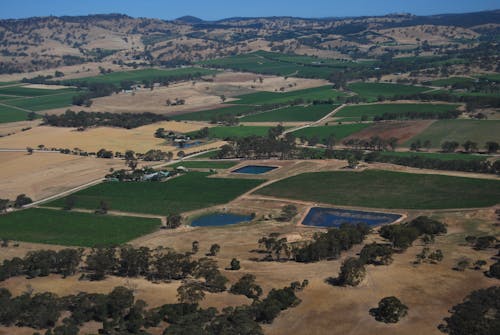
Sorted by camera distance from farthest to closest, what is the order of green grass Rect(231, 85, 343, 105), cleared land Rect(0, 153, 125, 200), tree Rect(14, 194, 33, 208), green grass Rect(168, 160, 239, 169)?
green grass Rect(231, 85, 343, 105) < green grass Rect(168, 160, 239, 169) < cleared land Rect(0, 153, 125, 200) < tree Rect(14, 194, 33, 208)

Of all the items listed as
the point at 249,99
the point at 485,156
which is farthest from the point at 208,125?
the point at 485,156

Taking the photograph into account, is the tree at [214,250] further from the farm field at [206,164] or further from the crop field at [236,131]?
the crop field at [236,131]

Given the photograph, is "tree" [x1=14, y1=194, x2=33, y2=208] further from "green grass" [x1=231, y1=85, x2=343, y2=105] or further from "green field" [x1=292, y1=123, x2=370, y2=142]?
"green grass" [x1=231, y1=85, x2=343, y2=105]

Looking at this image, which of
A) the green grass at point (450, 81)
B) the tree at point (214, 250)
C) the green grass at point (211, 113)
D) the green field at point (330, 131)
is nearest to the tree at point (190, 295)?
the tree at point (214, 250)

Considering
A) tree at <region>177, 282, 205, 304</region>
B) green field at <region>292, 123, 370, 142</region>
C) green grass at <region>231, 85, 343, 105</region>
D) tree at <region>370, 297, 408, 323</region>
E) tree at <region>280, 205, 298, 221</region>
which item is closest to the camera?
tree at <region>370, 297, 408, 323</region>

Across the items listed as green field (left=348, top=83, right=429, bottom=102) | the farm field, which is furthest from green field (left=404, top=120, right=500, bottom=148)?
green field (left=348, top=83, right=429, bottom=102)

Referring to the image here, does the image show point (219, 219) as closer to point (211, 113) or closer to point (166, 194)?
point (166, 194)

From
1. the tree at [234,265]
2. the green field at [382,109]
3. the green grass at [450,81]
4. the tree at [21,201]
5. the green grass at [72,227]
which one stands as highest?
the green grass at [450,81]
